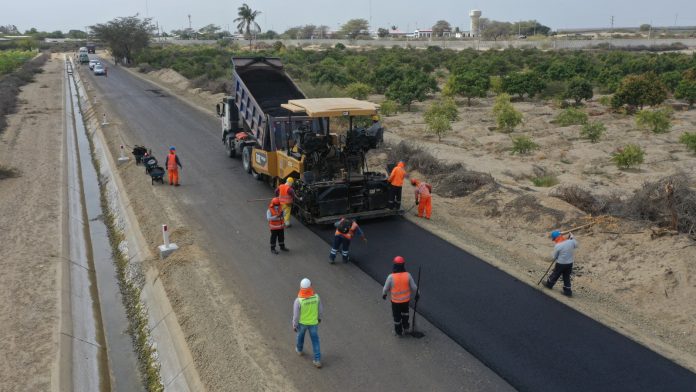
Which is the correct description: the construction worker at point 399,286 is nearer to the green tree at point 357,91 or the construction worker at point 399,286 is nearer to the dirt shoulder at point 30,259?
the dirt shoulder at point 30,259

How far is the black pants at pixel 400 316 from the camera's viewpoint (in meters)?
8.16

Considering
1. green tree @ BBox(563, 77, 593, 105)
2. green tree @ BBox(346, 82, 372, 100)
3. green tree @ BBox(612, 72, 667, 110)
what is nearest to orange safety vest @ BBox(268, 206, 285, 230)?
green tree @ BBox(346, 82, 372, 100)

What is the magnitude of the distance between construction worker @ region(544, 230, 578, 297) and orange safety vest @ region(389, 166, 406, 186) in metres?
4.37

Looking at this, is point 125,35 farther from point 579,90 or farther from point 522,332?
point 522,332

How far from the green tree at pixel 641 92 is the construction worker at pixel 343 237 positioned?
24.7 m

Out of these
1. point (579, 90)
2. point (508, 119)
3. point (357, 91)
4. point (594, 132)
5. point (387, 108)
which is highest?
point (357, 91)

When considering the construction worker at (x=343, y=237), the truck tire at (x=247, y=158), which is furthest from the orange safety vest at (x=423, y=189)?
the truck tire at (x=247, y=158)

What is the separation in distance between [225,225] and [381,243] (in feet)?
13.3

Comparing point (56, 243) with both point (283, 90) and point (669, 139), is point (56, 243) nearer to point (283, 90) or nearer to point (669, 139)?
point (283, 90)

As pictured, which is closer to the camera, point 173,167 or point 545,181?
point 173,167

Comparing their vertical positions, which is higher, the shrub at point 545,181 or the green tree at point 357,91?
the green tree at point 357,91

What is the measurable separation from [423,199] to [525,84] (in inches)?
1006

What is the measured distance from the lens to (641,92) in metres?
29.3

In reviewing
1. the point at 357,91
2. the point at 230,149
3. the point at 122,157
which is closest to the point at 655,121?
the point at 357,91
